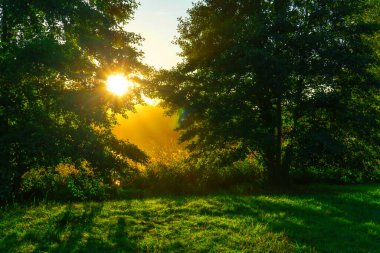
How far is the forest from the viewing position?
1105 centimetres

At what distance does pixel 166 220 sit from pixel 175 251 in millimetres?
2884

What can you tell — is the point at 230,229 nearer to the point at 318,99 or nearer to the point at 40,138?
the point at 40,138

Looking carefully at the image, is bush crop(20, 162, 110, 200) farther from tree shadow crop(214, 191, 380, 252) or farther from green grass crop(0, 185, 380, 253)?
tree shadow crop(214, 191, 380, 252)

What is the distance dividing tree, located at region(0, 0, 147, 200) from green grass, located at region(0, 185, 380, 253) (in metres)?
1.72

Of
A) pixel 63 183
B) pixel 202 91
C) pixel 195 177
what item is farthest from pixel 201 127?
pixel 63 183

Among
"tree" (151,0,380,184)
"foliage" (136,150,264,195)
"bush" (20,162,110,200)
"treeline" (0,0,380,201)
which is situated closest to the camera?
"treeline" (0,0,380,201)

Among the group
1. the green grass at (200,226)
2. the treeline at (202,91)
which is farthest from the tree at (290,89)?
the green grass at (200,226)

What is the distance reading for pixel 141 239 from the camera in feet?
33.2

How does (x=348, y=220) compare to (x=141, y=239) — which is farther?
(x=348, y=220)

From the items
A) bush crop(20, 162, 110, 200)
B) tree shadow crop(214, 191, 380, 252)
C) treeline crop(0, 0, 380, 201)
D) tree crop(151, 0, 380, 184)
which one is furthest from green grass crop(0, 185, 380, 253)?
tree crop(151, 0, 380, 184)

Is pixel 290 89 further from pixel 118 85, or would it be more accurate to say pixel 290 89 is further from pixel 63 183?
pixel 63 183

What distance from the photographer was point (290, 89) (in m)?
16.5

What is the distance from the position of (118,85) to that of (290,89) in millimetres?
7078

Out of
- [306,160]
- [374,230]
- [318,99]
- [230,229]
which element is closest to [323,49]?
[318,99]
